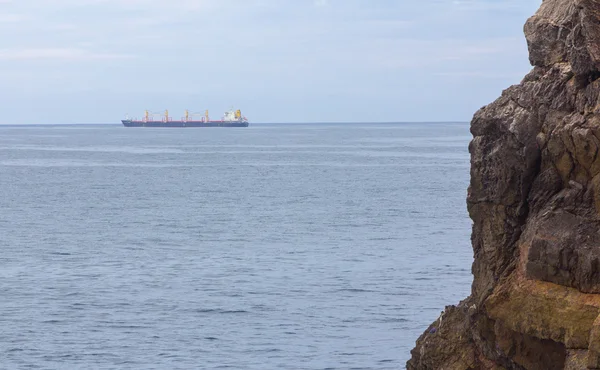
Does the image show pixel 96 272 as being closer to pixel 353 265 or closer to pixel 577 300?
pixel 353 265

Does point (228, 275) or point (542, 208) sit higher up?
point (542, 208)

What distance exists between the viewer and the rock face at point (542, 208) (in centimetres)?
1259

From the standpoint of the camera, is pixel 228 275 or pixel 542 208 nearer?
pixel 542 208

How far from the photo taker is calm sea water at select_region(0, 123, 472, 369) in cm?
2734

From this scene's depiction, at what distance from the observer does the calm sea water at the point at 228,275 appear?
27.3 meters

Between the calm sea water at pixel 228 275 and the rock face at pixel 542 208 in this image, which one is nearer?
the rock face at pixel 542 208

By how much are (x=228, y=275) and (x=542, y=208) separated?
25.5m

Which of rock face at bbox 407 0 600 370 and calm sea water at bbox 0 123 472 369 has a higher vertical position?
rock face at bbox 407 0 600 370

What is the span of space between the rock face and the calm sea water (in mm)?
11826

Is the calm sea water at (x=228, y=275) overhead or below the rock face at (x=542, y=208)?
below

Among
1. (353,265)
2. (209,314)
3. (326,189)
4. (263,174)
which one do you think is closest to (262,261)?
(353,265)

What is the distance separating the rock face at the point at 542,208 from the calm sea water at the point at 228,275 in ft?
38.8

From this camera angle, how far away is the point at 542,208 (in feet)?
44.6

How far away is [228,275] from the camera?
125 feet
